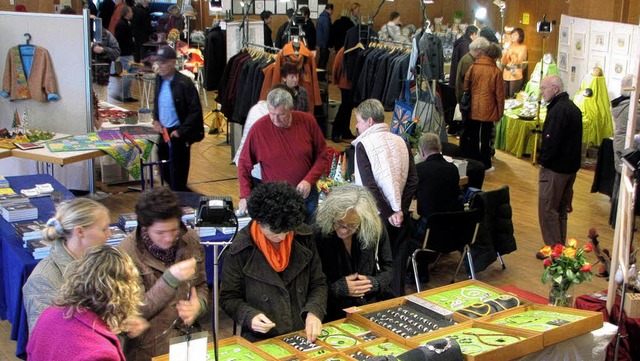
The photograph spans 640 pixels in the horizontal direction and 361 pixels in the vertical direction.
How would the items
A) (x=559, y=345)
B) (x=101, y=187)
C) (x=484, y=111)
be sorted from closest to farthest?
1. (x=559, y=345)
2. (x=101, y=187)
3. (x=484, y=111)

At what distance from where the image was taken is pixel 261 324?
3.52 m

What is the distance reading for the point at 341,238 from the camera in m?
4.05

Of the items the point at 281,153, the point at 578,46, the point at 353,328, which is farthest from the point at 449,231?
the point at 578,46

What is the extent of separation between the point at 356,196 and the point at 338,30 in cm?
1063

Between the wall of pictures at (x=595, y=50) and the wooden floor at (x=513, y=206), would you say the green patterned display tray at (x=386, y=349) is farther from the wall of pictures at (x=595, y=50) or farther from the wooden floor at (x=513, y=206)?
the wall of pictures at (x=595, y=50)

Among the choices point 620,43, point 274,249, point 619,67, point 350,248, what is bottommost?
point 350,248

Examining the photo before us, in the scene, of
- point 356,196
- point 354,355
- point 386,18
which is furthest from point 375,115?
point 386,18

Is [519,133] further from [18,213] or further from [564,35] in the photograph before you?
[18,213]

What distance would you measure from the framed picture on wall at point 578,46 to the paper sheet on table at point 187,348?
10.1 meters

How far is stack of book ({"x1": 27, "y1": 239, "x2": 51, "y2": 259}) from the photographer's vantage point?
4.50 meters

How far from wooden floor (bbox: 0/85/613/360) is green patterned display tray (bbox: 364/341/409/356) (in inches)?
73.0

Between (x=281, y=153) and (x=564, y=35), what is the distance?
817cm

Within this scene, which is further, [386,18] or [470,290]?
[386,18]

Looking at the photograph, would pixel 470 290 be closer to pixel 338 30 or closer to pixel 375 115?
pixel 375 115
